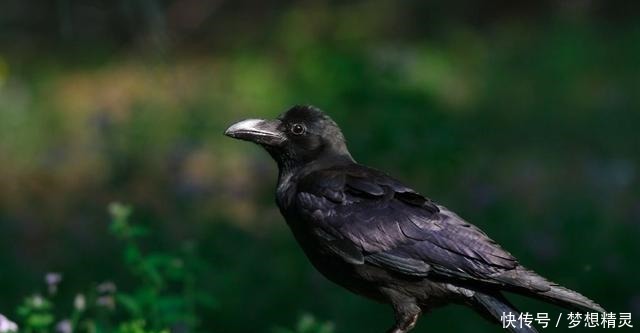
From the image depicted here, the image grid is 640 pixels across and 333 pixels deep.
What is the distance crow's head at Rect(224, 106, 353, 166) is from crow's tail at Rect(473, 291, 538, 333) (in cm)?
69

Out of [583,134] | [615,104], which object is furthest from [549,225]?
[615,104]

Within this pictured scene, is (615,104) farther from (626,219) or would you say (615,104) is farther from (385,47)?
(626,219)

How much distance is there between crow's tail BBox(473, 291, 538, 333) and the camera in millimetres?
3742

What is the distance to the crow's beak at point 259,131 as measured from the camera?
404cm

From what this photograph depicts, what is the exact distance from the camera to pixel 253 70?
10.2 meters

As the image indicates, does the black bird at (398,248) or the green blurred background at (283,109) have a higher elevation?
the green blurred background at (283,109)

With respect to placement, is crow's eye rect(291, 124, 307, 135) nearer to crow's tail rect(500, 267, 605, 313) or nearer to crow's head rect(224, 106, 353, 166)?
crow's head rect(224, 106, 353, 166)

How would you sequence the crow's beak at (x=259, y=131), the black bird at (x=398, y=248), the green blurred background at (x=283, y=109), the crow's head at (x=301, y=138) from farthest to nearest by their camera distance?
the green blurred background at (x=283, y=109) < the crow's head at (x=301, y=138) < the crow's beak at (x=259, y=131) < the black bird at (x=398, y=248)

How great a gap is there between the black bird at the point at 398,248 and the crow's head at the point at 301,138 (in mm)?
158

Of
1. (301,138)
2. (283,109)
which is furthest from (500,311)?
(283,109)

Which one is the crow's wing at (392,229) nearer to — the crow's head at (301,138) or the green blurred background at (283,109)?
the crow's head at (301,138)

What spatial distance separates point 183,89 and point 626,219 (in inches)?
158

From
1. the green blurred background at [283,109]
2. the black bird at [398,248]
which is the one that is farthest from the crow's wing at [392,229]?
the green blurred background at [283,109]

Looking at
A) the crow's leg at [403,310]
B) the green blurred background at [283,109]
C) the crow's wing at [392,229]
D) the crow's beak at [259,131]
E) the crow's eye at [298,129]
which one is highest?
the green blurred background at [283,109]
